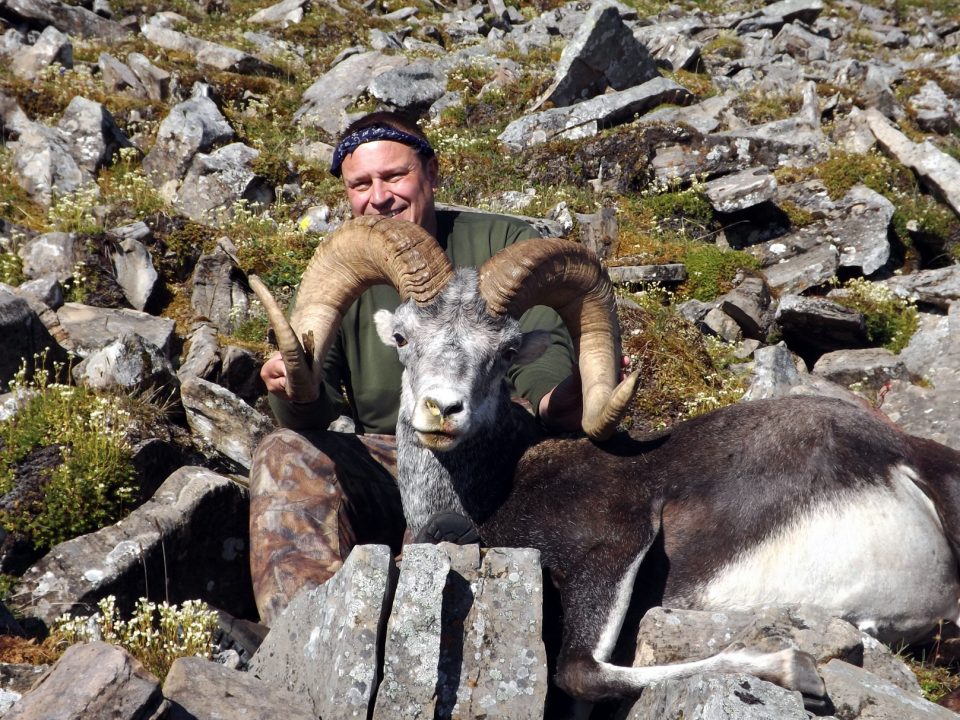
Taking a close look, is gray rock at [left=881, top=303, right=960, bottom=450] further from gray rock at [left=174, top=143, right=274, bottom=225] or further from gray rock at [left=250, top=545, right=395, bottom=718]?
gray rock at [left=174, top=143, right=274, bottom=225]

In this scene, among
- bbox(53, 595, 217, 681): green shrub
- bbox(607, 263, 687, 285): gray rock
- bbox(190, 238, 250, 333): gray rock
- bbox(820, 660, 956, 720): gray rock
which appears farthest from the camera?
bbox(607, 263, 687, 285): gray rock

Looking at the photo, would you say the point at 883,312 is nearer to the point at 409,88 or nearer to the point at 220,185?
the point at 220,185

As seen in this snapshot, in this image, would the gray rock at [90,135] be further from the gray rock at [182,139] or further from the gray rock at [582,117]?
the gray rock at [582,117]

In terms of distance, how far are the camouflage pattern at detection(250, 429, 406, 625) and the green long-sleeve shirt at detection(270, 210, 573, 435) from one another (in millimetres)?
326

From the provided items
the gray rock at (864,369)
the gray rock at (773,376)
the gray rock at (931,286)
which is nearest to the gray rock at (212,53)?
the gray rock at (931,286)

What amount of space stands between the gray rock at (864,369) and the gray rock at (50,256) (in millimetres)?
9414

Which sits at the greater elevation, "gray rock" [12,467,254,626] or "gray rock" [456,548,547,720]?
"gray rock" [456,548,547,720]

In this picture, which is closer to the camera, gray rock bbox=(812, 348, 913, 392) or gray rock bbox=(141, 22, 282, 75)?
gray rock bbox=(812, 348, 913, 392)

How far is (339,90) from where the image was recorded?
73.7 ft

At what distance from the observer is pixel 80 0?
2638cm

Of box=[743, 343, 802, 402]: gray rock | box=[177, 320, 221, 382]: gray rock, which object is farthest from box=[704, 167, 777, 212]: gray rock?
box=[177, 320, 221, 382]: gray rock

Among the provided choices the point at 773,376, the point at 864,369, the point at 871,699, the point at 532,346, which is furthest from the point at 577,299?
the point at 864,369

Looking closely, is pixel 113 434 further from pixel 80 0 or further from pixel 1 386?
pixel 80 0

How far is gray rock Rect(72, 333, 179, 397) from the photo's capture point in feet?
28.4
